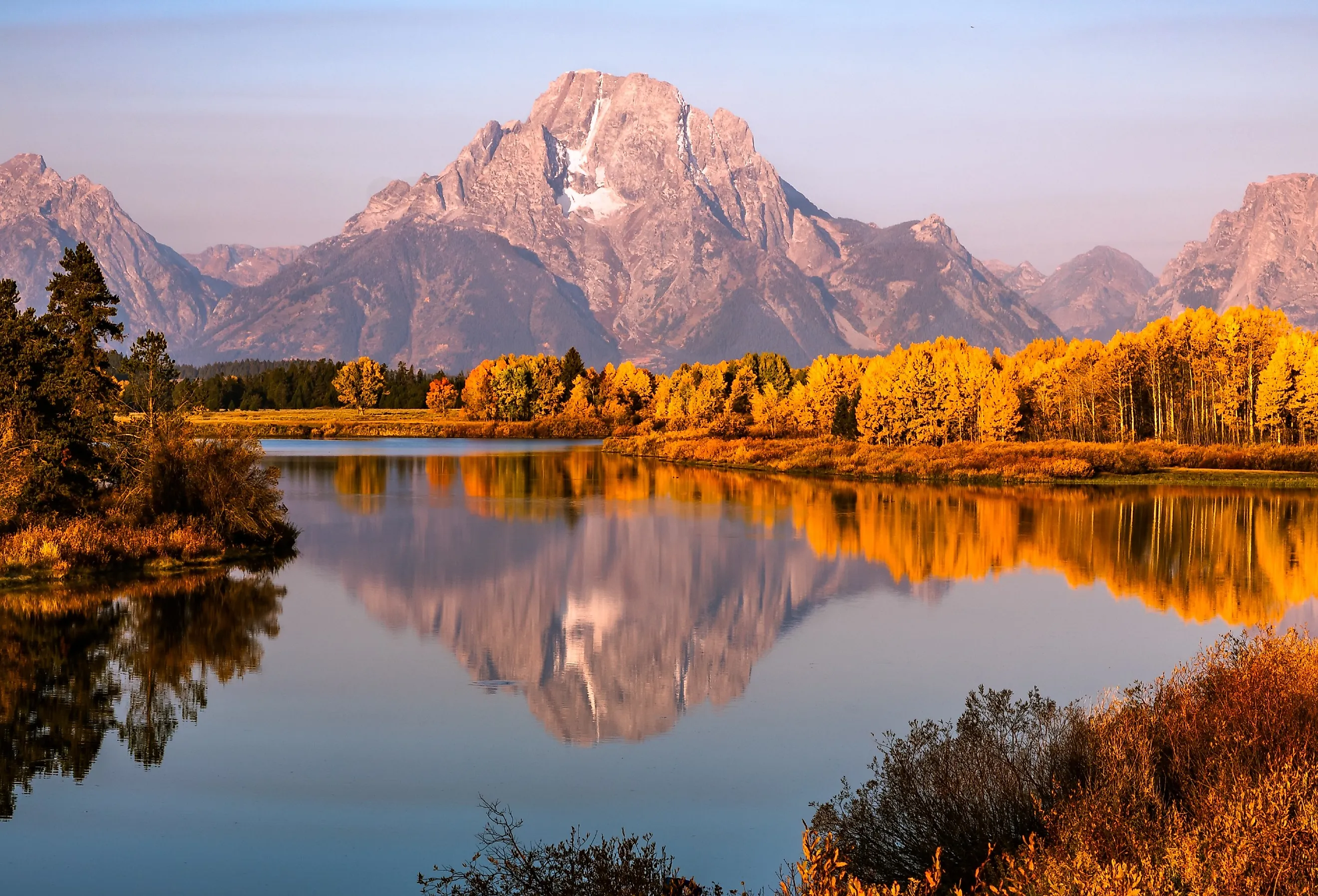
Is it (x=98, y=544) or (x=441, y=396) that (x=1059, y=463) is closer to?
(x=98, y=544)

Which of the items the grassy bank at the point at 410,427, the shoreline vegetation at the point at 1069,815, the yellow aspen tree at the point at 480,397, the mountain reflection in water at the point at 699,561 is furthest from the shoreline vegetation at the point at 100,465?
the yellow aspen tree at the point at 480,397

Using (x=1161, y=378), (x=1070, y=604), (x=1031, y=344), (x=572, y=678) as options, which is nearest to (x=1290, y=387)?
(x=1161, y=378)

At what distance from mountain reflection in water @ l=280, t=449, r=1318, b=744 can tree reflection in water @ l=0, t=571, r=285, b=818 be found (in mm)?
4372

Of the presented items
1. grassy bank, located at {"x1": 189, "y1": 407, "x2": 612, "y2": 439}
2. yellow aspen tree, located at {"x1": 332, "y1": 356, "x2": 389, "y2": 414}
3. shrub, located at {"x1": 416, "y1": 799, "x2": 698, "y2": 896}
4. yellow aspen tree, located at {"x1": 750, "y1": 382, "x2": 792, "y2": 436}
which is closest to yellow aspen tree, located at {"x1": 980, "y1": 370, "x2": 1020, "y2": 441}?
yellow aspen tree, located at {"x1": 750, "y1": 382, "x2": 792, "y2": 436}

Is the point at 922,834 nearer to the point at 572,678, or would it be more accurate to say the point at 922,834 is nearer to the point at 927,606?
the point at 572,678

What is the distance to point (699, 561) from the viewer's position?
4138 cm

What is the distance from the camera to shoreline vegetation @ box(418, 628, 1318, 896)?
9180mm

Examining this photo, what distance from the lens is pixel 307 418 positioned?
159500mm

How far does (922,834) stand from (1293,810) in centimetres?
393

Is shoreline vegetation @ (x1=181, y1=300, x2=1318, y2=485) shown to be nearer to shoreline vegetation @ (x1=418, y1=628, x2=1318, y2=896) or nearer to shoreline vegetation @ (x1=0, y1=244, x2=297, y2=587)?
shoreline vegetation @ (x1=0, y1=244, x2=297, y2=587)

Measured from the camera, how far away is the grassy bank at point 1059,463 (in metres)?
74.9

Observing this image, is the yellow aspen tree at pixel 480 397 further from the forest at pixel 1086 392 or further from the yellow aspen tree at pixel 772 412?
the yellow aspen tree at pixel 772 412

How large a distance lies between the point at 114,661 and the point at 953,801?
61.6ft

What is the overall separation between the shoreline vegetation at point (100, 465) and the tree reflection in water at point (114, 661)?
2.11 meters
